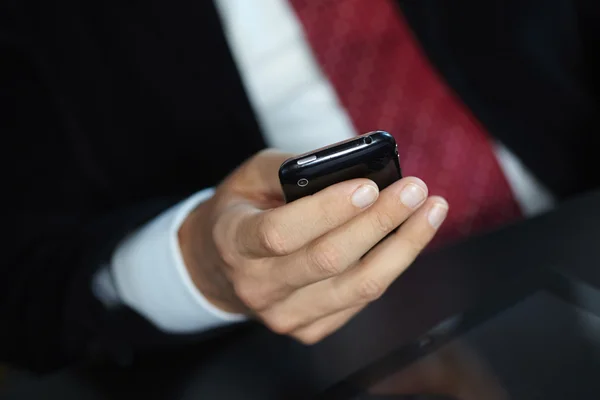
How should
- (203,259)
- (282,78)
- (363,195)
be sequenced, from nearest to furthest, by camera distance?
(363,195) < (203,259) < (282,78)

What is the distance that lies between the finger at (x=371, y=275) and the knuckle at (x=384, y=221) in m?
0.03

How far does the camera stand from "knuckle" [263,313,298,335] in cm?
39

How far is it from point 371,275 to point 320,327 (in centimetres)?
7

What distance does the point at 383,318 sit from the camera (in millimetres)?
445

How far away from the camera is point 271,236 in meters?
0.31

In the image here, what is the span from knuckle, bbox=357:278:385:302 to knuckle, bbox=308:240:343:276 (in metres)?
0.03

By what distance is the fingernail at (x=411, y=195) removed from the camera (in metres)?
0.31

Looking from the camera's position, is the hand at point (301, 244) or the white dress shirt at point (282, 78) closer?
the hand at point (301, 244)

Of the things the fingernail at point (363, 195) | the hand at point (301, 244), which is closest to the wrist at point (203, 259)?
the hand at point (301, 244)

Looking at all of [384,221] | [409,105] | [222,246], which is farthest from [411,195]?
[409,105]

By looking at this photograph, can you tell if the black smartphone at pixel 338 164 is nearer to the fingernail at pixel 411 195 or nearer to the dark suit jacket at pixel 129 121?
the fingernail at pixel 411 195

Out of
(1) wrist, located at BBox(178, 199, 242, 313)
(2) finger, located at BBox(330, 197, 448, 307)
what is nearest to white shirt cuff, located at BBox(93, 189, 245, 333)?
(1) wrist, located at BBox(178, 199, 242, 313)

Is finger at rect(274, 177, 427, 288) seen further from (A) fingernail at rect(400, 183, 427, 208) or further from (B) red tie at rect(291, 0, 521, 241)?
(B) red tie at rect(291, 0, 521, 241)

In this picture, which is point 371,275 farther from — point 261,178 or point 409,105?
point 409,105
